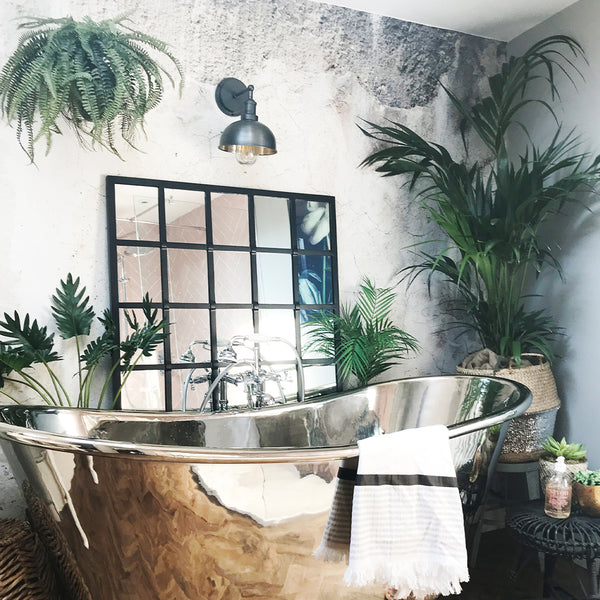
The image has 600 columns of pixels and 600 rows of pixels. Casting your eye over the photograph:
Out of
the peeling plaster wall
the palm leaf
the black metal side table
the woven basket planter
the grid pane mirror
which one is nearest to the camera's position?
the black metal side table

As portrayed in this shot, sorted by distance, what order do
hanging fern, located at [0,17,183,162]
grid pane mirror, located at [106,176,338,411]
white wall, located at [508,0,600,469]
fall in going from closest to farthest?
hanging fern, located at [0,17,183,162] < grid pane mirror, located at [106,176,338,411] < white wall, located at [508,0,600,469]

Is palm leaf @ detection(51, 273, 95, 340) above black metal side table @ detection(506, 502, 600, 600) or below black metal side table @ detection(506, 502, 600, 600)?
above

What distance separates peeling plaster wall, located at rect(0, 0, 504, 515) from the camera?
7.33 feet

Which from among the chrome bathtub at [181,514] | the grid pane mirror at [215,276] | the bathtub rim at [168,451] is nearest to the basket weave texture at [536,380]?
the grid pane mirror at [215,276]

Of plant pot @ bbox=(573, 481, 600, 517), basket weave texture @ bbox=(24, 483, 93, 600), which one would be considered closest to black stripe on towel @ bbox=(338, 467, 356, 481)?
basket weave texture @ bbox=(24, 483, 93, 600)

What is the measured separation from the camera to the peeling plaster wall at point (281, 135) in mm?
2234

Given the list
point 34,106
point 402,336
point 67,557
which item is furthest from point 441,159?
point 67,557

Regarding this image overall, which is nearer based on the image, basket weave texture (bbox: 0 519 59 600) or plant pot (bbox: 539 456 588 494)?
basket weave texture (bbox: 0 519 59 600)

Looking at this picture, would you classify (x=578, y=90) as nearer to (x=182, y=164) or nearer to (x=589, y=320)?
(x=589, y=320)

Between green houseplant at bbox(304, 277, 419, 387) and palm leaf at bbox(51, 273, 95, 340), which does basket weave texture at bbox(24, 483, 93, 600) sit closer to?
palm leaf at bbox(51, 273, 95, 340)

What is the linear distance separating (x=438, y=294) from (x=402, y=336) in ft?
0.99

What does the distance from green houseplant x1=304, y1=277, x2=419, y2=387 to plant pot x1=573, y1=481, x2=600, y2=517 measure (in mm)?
859

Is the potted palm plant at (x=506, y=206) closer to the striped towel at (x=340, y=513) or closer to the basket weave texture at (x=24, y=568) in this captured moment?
the striped towel at (x=340, y=513)

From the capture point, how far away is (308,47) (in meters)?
2.75
